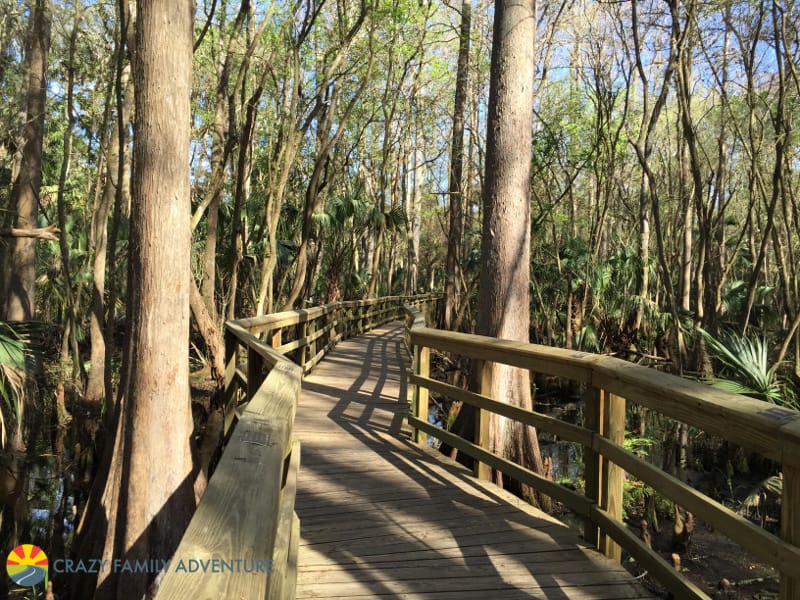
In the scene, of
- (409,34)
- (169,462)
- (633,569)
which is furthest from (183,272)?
(409,34)

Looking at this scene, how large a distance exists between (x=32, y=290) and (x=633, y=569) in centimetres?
1077

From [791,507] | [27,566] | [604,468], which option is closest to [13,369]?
[27,566]

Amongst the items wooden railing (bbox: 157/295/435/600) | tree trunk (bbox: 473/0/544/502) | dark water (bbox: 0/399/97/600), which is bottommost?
dark water (bbox: 0/399/97/600)

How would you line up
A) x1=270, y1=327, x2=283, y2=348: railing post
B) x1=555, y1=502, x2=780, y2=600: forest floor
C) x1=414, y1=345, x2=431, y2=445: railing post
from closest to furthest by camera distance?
1. x1=555, y1=502, x2=780, y2=600: forest floor
2. x1=414, y1=345, x2=431, y2=445: railing post
3. x1=270, y1=327, x2=283, y2=348: railing post

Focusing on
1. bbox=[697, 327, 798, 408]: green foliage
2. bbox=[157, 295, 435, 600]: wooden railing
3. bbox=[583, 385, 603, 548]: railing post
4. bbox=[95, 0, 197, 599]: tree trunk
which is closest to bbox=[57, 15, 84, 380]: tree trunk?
bbox=[95, 0, 197, 599]: tree trunk

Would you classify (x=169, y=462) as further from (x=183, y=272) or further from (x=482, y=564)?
(x=482, y=564)

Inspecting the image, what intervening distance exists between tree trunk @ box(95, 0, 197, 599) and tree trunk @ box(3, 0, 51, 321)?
23.1 ft

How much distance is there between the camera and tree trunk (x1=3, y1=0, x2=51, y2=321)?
35.1 feet

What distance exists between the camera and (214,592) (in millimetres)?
1085

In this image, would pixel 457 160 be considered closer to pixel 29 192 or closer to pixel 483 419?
pixel 29 192

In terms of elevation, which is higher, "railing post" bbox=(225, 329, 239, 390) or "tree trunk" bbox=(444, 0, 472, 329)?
"tree trunk" bbox=(444, 0, 472, 329)

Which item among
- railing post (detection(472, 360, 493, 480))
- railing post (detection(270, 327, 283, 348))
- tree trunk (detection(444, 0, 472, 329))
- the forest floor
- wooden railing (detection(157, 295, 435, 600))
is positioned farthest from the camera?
tree trunk (detection(444, 0, 472, 329))

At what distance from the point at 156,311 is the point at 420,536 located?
2.74 metres

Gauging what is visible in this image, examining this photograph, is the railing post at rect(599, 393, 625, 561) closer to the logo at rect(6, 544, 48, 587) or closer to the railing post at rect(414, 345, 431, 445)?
the railing post at rect(414, 345, 431, 445)
